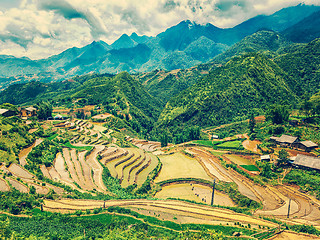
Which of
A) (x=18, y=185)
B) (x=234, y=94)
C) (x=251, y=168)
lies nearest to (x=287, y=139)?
(x=251, y=168)

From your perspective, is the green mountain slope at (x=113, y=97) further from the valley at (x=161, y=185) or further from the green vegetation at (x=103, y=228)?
the green vegetation at (x=103, y=228)

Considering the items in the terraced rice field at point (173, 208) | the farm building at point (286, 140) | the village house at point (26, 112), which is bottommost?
the terraced rice field at point (173, 208)

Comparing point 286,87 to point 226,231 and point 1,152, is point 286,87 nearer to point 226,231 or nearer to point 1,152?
point 226,231

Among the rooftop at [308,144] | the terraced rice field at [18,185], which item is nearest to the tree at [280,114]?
the rooftop at [308,144]

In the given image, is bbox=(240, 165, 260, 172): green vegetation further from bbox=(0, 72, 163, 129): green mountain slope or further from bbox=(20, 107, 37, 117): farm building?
bbox=(0, 72, 163, 129): green mountain slope

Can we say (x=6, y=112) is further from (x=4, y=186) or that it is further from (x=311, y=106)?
(x=311, y=106)

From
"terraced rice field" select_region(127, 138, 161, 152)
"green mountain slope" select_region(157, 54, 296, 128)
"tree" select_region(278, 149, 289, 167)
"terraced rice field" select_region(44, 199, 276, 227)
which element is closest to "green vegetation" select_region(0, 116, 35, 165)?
"terraced rice field" select_region(44, 199, 276, 227)
